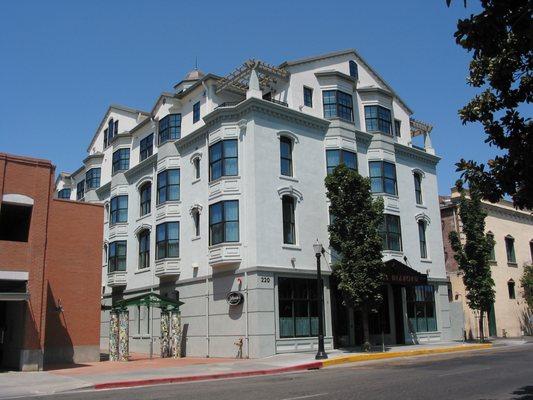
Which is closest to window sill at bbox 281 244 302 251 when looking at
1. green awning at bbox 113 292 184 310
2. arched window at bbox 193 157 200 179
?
green awning at bbox 113 292 184 310

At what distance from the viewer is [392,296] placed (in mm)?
32094

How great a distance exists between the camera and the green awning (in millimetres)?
27125

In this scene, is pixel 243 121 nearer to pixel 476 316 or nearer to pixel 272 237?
pixel 272 237

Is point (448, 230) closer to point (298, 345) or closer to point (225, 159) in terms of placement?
point (298, 345)

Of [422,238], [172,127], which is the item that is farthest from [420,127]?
[172,127]

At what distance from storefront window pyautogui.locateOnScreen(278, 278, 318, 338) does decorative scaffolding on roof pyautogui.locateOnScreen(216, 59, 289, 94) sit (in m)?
11.2

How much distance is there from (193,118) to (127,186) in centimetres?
946

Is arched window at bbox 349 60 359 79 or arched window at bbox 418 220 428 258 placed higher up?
arched window at bbox 349 60 359 79

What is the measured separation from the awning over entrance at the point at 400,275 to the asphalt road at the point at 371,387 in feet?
34.4

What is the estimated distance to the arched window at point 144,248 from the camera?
35094 mm

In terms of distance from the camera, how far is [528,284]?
1660 inches

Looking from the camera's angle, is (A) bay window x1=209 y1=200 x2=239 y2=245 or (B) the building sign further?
(A) bay window x1=209 y1=200 x2=239 y2=245

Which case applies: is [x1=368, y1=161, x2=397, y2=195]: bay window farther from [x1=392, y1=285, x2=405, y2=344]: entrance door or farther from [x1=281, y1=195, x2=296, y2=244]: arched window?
[x1=281, y1=195, x2=296, y2=244]: arched window

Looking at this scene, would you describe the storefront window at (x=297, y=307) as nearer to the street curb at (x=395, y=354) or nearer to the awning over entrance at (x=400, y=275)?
the street curb at (x=395, y=354)
